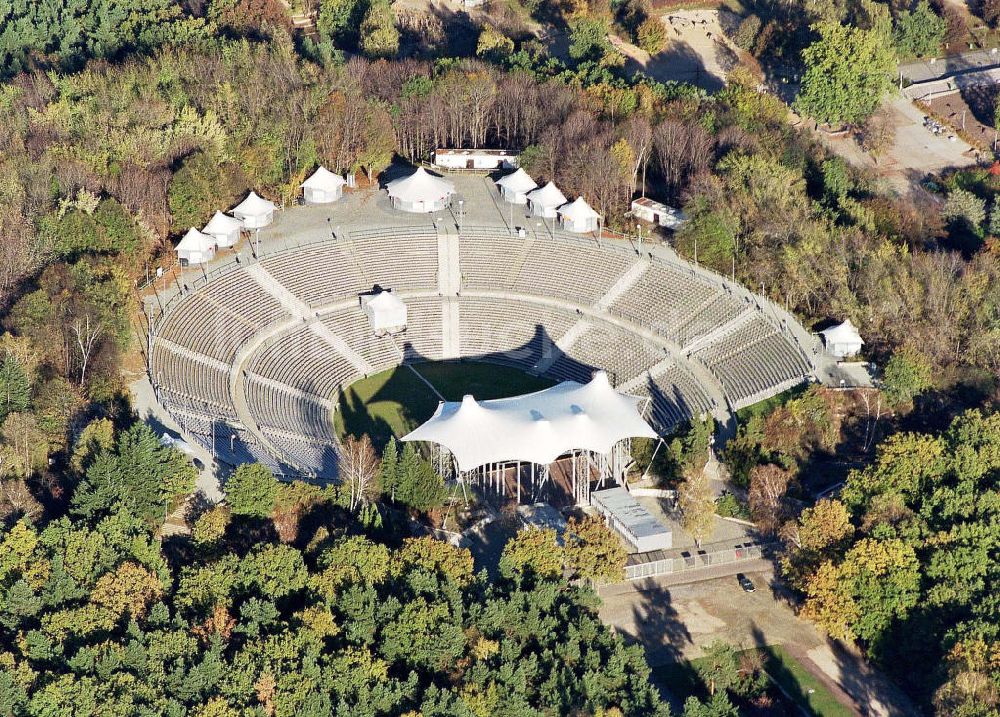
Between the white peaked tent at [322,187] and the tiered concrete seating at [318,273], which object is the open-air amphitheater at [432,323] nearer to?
the tiered concrete seating at [318,273]

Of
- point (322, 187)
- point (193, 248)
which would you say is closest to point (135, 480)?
point (193, 248)

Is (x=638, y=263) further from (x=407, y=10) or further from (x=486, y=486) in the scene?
(x=407, y=10)

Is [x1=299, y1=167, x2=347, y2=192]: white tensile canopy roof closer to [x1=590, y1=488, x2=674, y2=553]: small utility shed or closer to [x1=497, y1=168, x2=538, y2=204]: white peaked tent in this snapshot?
→ [x1=497, y1=168, x2=538, y2=204]: white peaked tent

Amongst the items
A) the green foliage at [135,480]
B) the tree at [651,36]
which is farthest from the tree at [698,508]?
the tree at [651,36]

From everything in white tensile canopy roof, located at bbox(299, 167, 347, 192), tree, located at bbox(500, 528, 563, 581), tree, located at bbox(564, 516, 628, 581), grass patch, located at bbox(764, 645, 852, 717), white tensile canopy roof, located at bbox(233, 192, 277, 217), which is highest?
tree, located at bbox(500, 528, 563, 581)

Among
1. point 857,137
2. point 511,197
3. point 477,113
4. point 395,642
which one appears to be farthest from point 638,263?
point 395,642

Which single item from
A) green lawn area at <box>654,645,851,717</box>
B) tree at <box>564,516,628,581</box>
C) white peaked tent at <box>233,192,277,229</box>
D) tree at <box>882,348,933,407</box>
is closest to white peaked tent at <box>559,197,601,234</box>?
white peaked tent at <box>233,192,277,229</box>
